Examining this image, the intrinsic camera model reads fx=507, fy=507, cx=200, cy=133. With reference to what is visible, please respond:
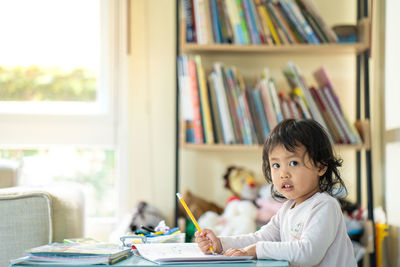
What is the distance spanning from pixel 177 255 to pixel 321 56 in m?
1.48

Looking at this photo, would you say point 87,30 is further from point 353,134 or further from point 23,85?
point 353,134

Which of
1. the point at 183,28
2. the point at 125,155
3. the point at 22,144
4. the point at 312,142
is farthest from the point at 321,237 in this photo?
the point at 22,144

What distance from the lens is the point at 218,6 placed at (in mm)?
2059

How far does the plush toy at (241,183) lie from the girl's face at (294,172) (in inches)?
36.1

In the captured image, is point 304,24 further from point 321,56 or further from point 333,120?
point 333,120

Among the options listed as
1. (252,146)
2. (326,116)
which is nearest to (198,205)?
(252,146)

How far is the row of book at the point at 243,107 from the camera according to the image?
78.4 inches

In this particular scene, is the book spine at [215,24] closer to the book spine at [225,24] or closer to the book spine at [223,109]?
the book spine at [225,24]

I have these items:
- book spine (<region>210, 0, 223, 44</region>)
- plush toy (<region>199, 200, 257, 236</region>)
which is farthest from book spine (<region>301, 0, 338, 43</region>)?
plush toy (<region>199, 200, 257, 236</region>)

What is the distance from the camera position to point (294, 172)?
113 centimetres

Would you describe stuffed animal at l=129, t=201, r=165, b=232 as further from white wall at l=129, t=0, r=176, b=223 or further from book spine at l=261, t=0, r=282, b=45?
book spine at l=261, t=0, r=282, b=45

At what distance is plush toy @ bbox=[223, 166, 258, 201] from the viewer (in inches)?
81.6

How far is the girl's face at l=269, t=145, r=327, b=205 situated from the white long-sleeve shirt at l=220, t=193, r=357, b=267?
0.11 ft

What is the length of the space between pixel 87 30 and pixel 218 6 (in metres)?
0.65
